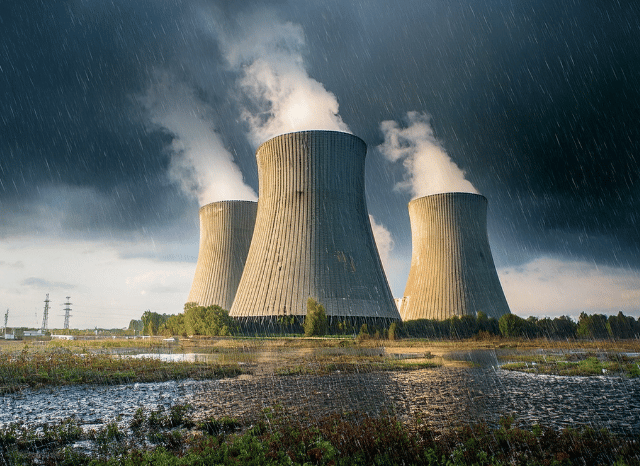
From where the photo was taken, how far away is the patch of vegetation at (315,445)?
3.61 m

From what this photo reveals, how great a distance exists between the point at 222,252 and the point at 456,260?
54.9 feet

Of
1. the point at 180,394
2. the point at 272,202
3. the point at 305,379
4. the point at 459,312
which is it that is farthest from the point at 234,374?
the point at 459,312

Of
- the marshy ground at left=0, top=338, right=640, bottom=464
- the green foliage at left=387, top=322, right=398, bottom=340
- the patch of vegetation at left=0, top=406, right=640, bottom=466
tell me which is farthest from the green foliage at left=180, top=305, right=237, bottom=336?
the patch of vegetation at left=0, top=406, right=640, bottom=466

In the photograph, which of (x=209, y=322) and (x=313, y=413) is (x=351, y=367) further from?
(x=209, y=322)

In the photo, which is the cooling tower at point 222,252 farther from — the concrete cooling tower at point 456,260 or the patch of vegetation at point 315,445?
the patch of vegetation at point 315,445

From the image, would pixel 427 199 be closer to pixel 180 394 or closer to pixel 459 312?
pixel 459 312

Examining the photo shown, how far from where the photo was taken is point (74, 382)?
359 inches

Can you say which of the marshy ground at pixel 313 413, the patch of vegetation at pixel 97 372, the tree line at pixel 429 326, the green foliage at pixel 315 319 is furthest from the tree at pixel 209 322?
the marshy ground at pixel 313 413

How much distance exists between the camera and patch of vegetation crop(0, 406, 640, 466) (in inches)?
142

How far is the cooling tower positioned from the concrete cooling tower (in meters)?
13.3

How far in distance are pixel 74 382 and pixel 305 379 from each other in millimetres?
4634

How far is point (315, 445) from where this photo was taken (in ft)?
13.0

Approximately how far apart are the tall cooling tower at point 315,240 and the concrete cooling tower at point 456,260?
17.7ft

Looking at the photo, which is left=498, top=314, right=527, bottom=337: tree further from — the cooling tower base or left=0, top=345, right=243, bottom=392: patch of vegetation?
left=0, top=345, right=243, bottom=392: patch of vegetation
